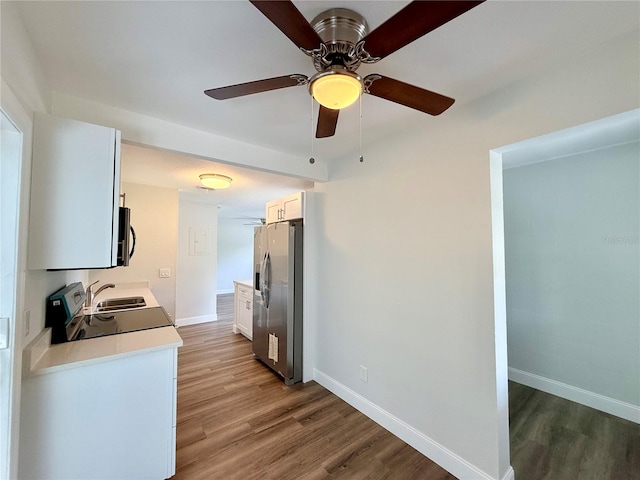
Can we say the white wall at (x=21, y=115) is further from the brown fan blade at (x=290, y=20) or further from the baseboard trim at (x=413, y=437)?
the baseboard trim at (x=413, y=437)

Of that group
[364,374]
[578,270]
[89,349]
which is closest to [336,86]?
[89,349]

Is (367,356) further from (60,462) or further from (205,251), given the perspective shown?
(205,251)

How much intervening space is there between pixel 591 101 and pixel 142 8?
2.07 meters

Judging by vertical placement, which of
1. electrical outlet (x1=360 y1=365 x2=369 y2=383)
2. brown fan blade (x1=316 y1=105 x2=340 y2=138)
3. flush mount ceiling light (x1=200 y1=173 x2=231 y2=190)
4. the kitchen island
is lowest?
electrical outlet (x1=360 y1=365 x2=369 y2=383)

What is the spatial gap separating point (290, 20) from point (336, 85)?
0.93 ft

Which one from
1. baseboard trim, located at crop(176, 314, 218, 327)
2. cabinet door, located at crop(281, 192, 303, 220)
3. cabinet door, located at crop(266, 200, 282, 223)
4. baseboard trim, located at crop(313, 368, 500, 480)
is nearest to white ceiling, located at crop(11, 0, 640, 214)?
cabinet door, located at crop(281, 192, 303, 220)

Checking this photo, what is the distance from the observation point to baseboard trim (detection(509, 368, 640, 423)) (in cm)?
219

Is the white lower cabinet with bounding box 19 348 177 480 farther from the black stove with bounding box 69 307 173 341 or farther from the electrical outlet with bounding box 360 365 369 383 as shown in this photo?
the electrical outlet with bounding box 360 365 369 383

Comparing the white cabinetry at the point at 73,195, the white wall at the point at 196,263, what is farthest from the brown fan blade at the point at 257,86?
the white wall at the point at 196,263

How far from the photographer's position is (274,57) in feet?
4.31

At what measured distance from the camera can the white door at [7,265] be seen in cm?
102

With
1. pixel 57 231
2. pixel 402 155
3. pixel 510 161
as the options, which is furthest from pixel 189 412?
pixel 510 161

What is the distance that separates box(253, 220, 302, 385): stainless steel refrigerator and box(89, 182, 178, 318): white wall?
2124mm

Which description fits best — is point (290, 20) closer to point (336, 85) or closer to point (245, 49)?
point (336, 85)
